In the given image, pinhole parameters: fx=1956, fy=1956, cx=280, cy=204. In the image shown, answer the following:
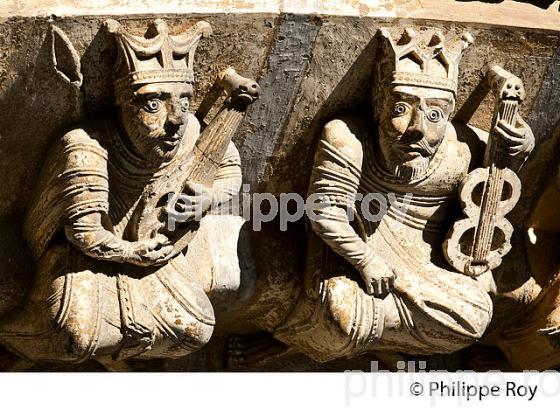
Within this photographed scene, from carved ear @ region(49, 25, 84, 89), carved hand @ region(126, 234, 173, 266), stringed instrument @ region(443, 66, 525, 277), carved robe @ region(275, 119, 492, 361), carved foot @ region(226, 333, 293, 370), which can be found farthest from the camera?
carved foot @ region(226, 333, 293, 370)

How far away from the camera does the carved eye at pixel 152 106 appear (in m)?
4.31

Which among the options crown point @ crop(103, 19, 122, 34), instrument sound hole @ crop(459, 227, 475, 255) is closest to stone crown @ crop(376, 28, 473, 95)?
instrument sound hole @ crop(459, 227, 475, 255)

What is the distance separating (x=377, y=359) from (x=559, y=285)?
0.51 meters

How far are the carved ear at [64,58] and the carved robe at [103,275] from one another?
0.12 meters

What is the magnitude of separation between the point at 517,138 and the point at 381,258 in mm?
427

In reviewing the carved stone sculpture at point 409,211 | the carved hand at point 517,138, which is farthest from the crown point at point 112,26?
the carved hand at point 517,138

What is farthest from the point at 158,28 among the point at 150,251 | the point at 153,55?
the point at 150,251

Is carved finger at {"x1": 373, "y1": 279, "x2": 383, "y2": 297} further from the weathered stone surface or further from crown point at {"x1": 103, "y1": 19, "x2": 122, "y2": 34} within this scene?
crown point at {"x1": 103, "y1": 19, "x2": 122, "y2": 34}

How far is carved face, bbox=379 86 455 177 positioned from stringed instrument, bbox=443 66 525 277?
166 mm

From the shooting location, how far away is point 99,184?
14.2ft

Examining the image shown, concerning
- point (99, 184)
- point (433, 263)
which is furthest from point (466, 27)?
point (99, 184)

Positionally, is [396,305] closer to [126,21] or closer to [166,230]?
[166,230]

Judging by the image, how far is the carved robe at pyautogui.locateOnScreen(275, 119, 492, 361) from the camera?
4531 millimetres

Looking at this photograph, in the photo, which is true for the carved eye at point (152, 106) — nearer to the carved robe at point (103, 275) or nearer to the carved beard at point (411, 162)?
the carved robe at point (103, 275)
